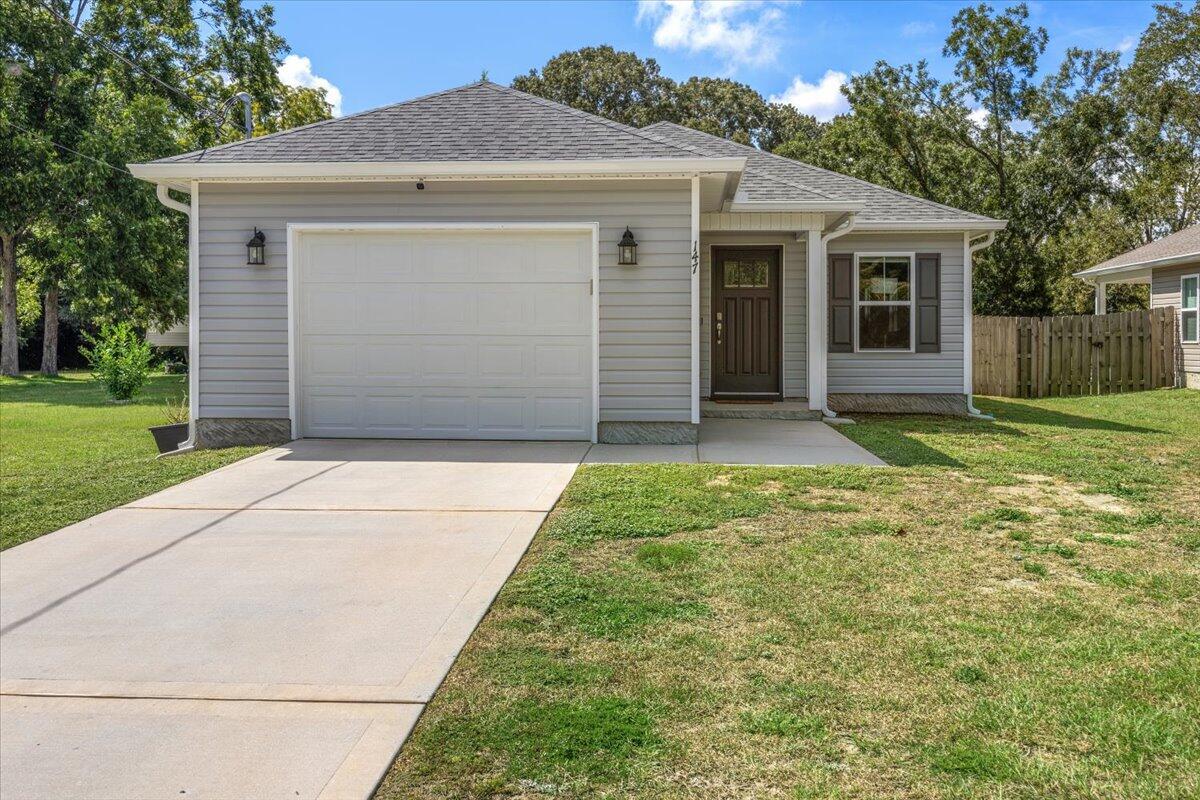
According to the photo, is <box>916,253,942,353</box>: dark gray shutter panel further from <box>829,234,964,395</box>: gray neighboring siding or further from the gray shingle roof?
the gray shingle roof

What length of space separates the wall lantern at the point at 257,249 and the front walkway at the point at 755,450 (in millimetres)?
3810

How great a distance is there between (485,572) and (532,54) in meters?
34.0

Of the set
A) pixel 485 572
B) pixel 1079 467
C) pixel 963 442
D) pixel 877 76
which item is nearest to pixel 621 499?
pixel 485 572

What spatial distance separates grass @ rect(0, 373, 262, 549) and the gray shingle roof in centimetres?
298

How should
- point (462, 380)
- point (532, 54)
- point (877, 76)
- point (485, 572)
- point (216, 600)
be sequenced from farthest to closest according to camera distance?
point (532, 54) < point (877, 76) < point (462, 380) < point (485, 572) < point (216, 600)

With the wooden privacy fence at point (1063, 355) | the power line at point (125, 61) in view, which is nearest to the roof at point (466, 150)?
the wooden privacy fence at point (1063, 355)

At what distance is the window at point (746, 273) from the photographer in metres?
11.7

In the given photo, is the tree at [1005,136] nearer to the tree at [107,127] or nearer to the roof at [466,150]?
the roof at [466,150]

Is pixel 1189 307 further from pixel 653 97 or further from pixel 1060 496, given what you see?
pixel 653 97

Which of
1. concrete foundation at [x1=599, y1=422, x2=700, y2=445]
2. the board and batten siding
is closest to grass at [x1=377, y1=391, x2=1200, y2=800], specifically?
concrete foundation at [x1=599, y1=422, x2=700, y2=445]

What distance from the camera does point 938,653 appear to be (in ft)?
10.8

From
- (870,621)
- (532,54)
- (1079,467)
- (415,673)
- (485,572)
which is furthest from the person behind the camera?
(532,54)

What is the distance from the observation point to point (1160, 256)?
54.4 feet

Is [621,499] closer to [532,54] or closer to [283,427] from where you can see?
[283,427]
